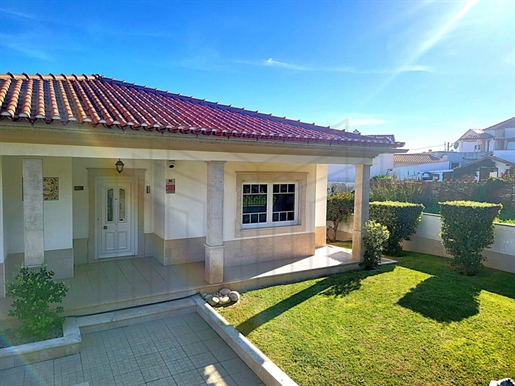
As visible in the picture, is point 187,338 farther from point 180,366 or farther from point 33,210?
point 33,210

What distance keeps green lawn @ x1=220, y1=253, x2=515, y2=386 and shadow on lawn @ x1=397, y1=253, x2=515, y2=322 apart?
24 millimetres

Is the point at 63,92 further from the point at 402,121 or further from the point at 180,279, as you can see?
the point at 402,121

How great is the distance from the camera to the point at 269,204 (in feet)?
37.9

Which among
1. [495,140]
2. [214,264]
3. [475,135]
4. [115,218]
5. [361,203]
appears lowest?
[214,264]

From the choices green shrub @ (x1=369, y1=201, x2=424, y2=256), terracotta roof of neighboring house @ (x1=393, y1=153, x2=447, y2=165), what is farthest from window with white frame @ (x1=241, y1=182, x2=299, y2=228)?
terracotta roof of neighboring house @ (x1=393, y1=153, x2=447, y2=165)

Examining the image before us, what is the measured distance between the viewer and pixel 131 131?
7.01 m

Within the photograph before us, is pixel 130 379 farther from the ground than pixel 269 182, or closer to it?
closer to it

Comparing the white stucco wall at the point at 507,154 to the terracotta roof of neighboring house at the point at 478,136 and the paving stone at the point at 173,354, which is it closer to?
the terracotta roof of neighboring house at the point at 478,136

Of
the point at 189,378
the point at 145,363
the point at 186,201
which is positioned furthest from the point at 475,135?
the point at 145,363

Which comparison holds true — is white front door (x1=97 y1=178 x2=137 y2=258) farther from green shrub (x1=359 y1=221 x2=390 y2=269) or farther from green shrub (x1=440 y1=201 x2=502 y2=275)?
green shrub (x1=440 y1=201 x2=502 y2=275)

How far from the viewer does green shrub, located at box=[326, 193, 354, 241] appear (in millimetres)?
16078

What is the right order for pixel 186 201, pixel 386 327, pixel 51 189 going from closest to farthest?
pixel 386 327
pixel 51 189
pixel 186 201

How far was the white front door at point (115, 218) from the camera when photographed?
1073cm

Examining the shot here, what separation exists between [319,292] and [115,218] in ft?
23.2
